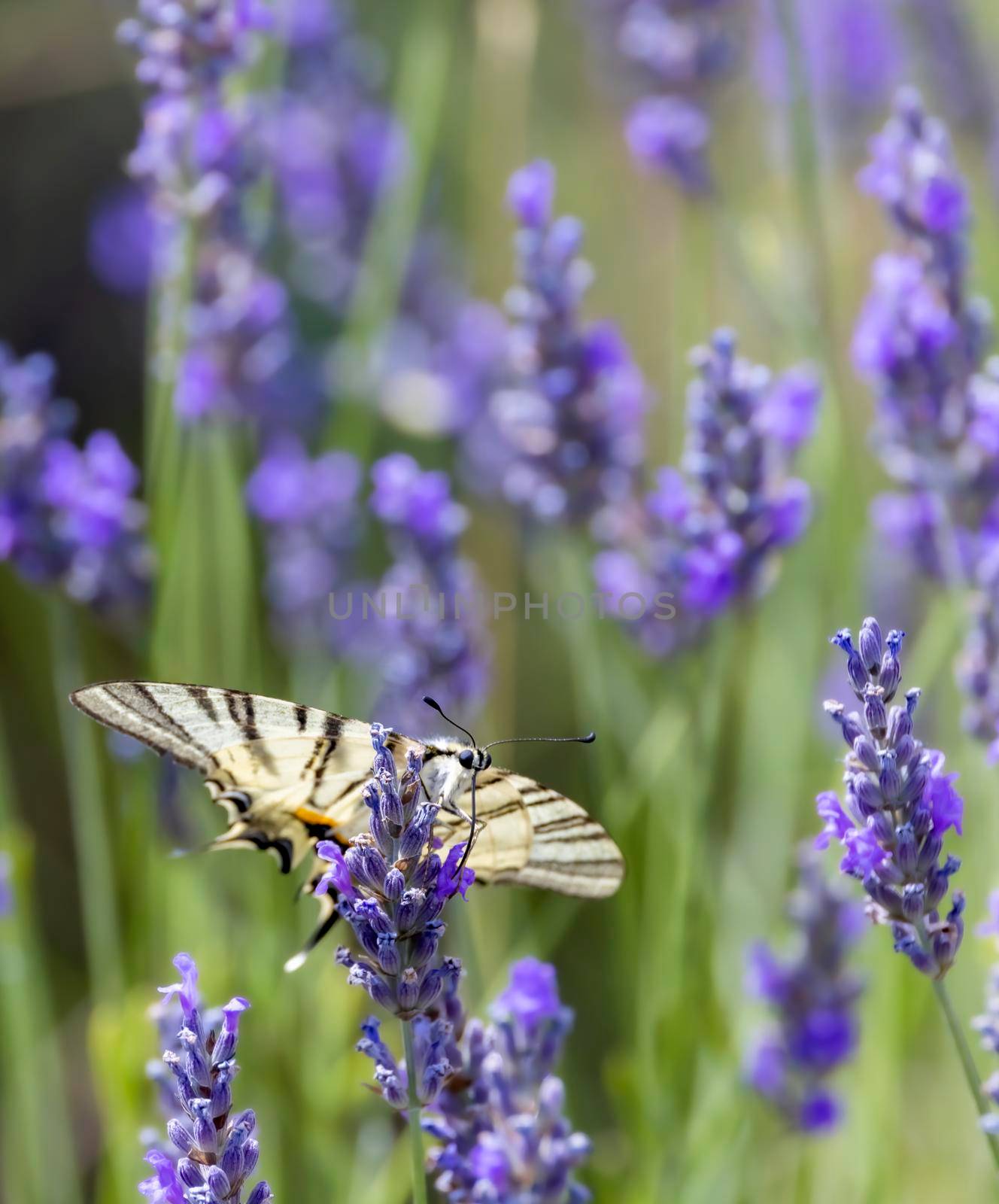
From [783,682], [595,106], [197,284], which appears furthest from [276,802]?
[595,106]

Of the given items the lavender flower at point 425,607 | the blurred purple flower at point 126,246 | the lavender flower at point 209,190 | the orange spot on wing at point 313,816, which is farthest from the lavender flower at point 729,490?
the blurred purple flower at point 126,246

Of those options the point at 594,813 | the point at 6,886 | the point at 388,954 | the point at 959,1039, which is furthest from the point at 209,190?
the point at 959,1039

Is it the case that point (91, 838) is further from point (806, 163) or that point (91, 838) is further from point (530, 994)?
point (806, 163)

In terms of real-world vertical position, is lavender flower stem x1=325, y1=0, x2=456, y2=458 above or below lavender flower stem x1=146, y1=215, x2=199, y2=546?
above

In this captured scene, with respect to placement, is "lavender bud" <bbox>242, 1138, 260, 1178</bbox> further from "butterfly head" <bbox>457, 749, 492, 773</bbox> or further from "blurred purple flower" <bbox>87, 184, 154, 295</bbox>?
"blurred purple flower" <bbox>87, 184, 154, 295</bbox>

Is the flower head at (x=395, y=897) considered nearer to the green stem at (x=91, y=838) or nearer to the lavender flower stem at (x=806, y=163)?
the green stem at (x=91, y=838)

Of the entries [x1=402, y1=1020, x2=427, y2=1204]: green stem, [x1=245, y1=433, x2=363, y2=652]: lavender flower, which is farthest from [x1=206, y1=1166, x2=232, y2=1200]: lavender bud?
[x1=245, y1=433, x2=363, y2=652]: lavender flower

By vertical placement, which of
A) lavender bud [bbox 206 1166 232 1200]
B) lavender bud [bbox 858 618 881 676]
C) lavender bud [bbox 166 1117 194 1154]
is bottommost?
lavender bud [bbox 206 1166 232 1200]
